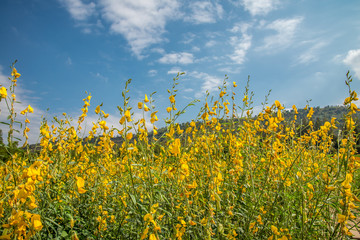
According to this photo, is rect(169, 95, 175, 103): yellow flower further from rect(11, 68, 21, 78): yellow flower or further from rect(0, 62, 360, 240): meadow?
rect(11, 68, 21, 78): yellow flower

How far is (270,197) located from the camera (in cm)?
210

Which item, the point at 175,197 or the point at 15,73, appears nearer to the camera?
the point at 175,197

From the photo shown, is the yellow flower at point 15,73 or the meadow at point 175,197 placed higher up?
the yellow flower at point 15,73

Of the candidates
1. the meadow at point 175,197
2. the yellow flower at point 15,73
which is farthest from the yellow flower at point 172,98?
the yellow flower at point 15,73

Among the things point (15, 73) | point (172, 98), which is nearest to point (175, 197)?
point (172, 98)

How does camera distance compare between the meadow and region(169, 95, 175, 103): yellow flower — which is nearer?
the meadow

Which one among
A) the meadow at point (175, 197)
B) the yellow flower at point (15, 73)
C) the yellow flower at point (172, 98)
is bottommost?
the meadow at point (175, 197)

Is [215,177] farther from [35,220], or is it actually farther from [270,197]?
[35,220]

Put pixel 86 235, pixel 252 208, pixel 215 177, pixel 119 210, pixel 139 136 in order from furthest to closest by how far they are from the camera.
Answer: pixel 119 210 < pixel 86 235 < pixel 139 136 < pixel 252 208 < pixel 215 177

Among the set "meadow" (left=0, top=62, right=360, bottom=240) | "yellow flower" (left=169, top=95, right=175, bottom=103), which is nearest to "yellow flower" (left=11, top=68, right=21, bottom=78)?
"meadow" (left=0, top=62, right=360, bottom=240)

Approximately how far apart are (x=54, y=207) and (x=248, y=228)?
6.03ft

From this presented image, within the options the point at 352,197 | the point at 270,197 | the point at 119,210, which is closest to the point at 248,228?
the point at 270,197

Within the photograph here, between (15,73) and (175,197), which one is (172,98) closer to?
(175,197)

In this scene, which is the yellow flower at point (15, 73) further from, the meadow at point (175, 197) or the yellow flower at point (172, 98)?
the yellow flower at point (172, 98)
